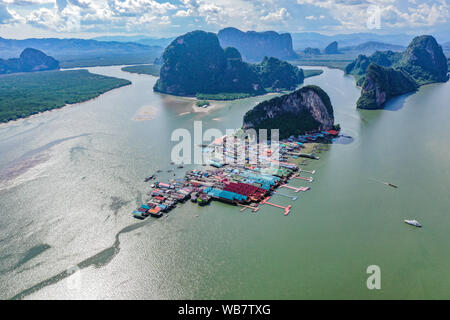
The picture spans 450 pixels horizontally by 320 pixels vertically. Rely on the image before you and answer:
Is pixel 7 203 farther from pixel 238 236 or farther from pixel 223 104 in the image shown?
pixel 223 104

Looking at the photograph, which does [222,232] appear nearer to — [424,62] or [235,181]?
[235,181]

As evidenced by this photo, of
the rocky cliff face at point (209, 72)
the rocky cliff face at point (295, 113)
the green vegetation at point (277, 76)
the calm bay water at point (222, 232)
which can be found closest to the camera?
the calm bay water at point (222, 232)

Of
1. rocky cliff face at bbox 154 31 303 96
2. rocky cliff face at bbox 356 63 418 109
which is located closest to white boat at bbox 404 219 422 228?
rocky cliff face at bbox 356 63 418 109

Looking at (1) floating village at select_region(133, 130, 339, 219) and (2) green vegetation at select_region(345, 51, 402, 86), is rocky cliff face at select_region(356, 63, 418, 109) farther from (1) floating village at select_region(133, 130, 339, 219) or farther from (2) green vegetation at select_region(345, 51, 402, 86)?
(2) green vegetation at select_region(345, 51, 402, 86)

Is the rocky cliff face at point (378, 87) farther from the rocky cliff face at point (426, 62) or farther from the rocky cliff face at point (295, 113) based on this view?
the rocky cliff face at point (426, 62)

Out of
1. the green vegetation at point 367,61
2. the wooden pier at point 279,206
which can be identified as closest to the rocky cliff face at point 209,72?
the green vegetation at point 367,61

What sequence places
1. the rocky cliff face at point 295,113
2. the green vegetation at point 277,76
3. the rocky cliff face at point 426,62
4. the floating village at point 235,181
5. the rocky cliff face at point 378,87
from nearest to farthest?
the floating village at point 235,181 < the rocky cliff face at point 295,113 < the rocky cliff face at point 378,87 < the green vegetation at point 277,76 < the rocky cliff face at point 426,62

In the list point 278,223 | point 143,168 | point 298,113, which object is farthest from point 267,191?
point 298,113
